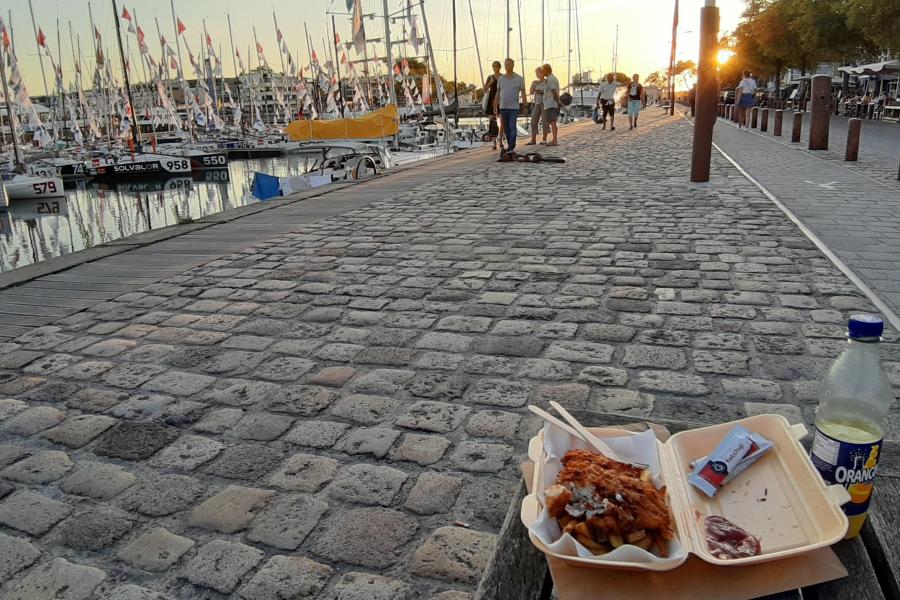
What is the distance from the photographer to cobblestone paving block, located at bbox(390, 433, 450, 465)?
2799 millimetres

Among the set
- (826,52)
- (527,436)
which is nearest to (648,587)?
(527,436)

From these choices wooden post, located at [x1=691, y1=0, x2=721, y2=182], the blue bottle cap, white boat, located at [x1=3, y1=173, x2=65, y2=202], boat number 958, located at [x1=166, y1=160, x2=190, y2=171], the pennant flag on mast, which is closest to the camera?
the blue bottle cap

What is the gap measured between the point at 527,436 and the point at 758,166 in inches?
463

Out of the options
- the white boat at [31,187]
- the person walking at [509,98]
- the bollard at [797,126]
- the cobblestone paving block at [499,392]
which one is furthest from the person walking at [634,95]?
the white boat at [31,187]

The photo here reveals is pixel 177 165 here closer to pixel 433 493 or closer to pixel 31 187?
pixel 31 187

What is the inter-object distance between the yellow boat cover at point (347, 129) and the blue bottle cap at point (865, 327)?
82.3 ft

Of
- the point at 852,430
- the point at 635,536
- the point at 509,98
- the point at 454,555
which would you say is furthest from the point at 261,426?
the point at 509,98

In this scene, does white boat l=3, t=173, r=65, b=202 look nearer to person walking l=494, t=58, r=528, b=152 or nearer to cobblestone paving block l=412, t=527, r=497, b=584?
person walking l=494, t=58, r=528, b=152

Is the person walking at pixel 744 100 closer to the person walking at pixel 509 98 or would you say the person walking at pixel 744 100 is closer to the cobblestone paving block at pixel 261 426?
the person walking at pixel 509 98

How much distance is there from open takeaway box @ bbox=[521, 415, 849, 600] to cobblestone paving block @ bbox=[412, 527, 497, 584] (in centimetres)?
70

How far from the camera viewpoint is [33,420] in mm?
3305

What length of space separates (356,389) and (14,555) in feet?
5.41

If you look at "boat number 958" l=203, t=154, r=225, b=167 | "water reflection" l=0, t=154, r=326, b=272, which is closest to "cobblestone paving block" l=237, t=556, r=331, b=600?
"water reflection" l=0, t=154, r=326, b=272

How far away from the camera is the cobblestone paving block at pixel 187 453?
9.33ft
